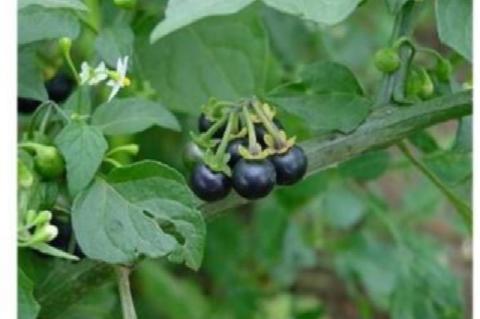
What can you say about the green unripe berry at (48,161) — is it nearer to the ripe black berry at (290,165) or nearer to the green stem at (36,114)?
the green stem at (36,114)

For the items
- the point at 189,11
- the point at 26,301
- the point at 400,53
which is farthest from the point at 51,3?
the point at 400,53

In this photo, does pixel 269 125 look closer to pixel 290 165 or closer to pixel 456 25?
pixel 290 165

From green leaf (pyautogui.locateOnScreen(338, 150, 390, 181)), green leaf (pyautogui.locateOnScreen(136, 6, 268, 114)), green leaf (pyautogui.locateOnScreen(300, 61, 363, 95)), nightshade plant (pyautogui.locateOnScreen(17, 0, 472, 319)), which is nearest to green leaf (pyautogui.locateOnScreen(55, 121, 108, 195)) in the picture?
nightshade plant (pyautogui.locateOnScreen(17, 0, 472, 319))

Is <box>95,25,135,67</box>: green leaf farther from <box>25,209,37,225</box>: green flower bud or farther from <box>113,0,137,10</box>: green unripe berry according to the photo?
<box>25,209,37,225</box>: green flower bud

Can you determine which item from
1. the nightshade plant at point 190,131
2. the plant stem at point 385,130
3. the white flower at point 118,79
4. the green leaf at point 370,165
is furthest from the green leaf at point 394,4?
the green leaf at point 370,165
